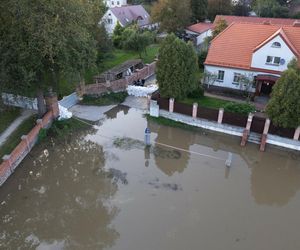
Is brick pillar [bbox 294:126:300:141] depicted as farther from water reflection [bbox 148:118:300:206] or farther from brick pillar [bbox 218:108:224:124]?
brick pillar [bbox 218:108:224:124]

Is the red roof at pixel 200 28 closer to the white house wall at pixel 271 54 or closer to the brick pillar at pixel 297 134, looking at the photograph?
the white house wall at pixel 271 54

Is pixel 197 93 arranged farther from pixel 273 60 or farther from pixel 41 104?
pixel 41 104

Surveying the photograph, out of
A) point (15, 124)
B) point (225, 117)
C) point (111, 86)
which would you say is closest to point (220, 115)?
point (225, 117)

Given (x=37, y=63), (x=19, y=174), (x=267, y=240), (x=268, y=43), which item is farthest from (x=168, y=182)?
(x=268, y=43)

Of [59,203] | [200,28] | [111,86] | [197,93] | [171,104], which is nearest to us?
[59,203]

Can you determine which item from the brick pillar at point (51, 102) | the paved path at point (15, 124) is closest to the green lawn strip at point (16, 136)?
the paved path at point (15, 124)

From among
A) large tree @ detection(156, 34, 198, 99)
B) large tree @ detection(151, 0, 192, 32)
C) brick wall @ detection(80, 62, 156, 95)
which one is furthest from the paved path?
large tree @ detection(151, 0, 192, 32)
